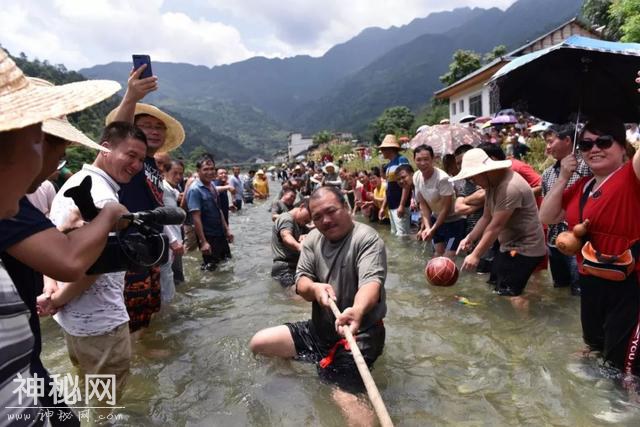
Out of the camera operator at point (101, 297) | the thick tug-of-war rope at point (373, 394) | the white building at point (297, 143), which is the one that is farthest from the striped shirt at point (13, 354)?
the white building at point (297, 143)

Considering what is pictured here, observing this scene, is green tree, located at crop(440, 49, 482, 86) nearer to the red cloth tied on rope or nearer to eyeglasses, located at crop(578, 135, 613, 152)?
eyeglasses, located at crop(578, 135, 613, 152)

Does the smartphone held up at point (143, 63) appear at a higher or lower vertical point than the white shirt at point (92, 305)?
higher

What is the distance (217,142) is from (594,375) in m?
171

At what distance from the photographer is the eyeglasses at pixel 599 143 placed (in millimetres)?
2863

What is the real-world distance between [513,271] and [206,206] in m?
4.68

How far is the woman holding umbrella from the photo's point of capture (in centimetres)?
279

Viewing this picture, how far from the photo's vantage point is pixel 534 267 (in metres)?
4.50

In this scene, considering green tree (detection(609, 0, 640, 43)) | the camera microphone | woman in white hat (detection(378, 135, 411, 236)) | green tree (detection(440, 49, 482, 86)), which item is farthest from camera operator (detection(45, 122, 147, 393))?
green tree (detection(440, 49, 482, 86))

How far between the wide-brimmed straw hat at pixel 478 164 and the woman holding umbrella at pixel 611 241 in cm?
114

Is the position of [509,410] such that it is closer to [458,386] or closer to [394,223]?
[458,386]

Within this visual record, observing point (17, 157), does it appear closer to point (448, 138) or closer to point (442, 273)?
point (442, 273)

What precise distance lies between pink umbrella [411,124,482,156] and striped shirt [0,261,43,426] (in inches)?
283

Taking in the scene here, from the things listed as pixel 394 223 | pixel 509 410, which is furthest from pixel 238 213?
pixel 509 410

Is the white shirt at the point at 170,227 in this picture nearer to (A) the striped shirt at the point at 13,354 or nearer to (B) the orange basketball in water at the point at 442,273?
(B) the orange basketball in water at the point at 442,273
